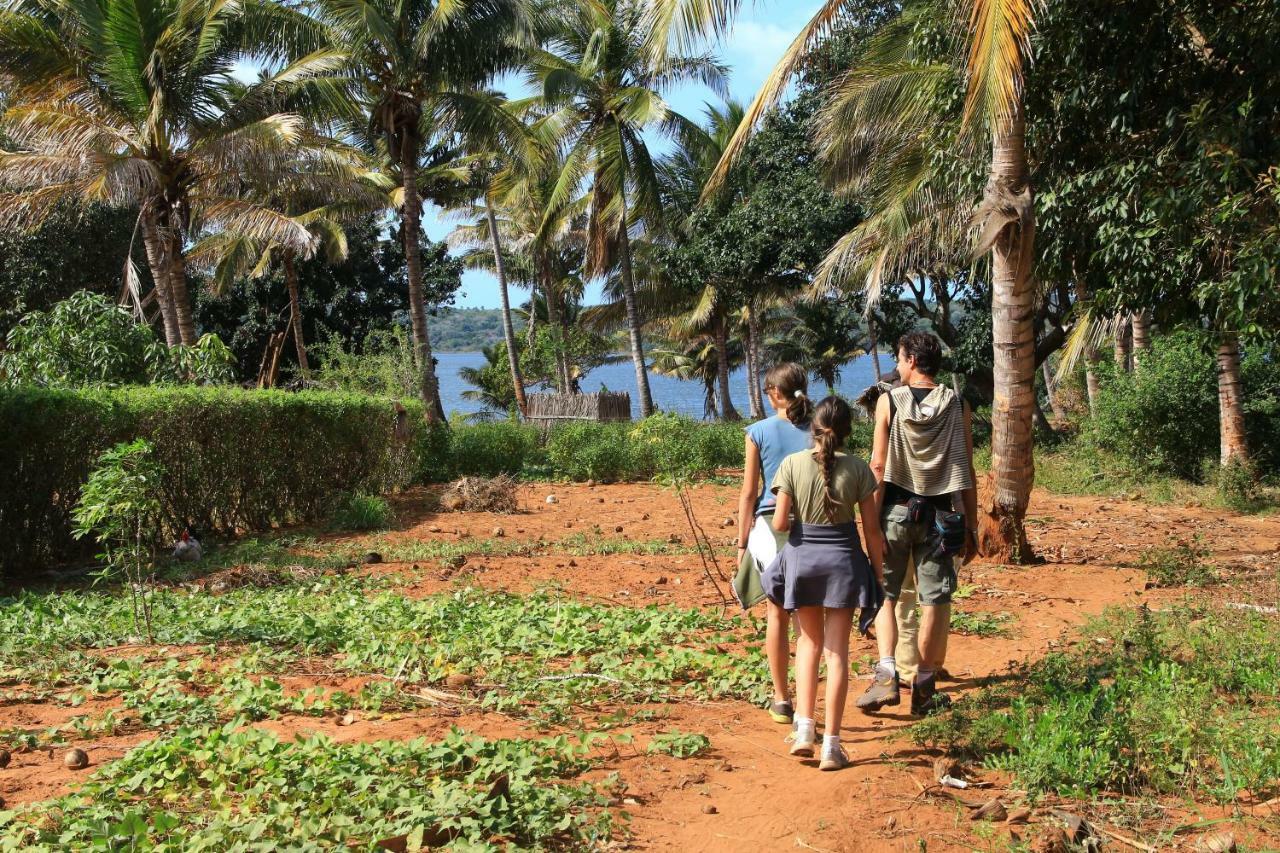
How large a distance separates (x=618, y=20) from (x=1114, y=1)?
632 inches

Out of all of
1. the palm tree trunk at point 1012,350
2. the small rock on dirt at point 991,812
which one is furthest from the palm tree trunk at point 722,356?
the small rock on dirt at point 991,812

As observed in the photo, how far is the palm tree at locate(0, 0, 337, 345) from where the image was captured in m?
14.7

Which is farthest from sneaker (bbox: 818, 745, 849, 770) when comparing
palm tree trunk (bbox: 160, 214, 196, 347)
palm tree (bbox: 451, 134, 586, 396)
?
palm tree (bbox: 451, 134, 586, 396)

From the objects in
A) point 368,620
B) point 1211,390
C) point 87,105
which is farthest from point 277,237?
point 1211,390

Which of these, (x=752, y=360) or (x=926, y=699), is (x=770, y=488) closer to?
(x=926, y=699)

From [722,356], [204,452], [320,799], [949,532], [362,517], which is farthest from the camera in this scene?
[722,356]

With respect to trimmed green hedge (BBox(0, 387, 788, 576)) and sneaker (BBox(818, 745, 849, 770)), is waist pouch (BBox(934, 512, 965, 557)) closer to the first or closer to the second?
sneaker (BBox(818, 745, 849, 770))

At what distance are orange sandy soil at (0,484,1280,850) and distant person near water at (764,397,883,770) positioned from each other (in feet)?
0.99

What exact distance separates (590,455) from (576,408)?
504 centimetres

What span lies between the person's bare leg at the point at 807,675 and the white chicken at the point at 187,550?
765cm

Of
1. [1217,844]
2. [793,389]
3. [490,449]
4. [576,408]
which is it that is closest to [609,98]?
[576,408]

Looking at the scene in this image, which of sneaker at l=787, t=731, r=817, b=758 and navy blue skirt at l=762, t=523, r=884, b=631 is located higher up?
navy blue skirt at l=762, t=523, r=884, b=631

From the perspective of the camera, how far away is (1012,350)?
8.66m

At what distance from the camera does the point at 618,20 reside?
74.7 ft
